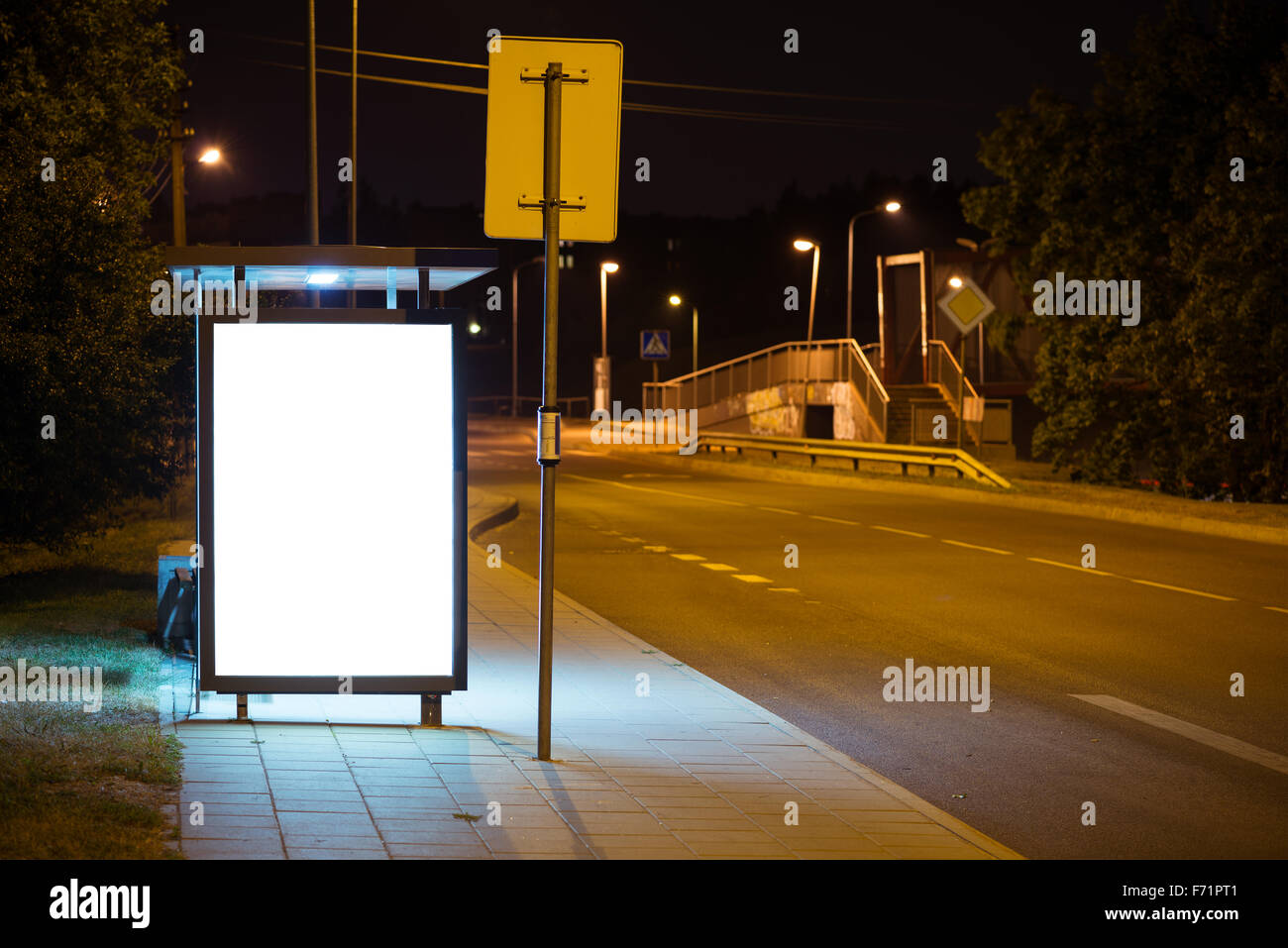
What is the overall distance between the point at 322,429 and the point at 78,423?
4492 millimetres

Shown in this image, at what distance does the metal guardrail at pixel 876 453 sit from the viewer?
30359 mm

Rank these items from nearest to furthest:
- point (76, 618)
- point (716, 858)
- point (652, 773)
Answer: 1. point (716, 858)
2. point (652, 773)
3. point (76, 618)

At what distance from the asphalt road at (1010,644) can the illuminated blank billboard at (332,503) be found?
2515mm

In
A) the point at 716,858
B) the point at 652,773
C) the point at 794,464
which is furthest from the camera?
the point at 794,464

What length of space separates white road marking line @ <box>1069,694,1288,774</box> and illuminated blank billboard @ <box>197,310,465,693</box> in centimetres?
415

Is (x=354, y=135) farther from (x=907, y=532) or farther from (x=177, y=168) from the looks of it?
(x=907, y=532)

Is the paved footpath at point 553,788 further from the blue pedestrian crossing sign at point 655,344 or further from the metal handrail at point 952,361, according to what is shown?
the blue pedestrian crossing sign at point 655,344

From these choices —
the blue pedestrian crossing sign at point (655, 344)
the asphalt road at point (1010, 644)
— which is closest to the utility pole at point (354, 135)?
the asphalt road at point (1010, 644)

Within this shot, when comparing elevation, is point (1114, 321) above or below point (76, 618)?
above

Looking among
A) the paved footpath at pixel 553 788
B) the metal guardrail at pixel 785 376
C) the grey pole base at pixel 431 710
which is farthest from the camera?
the metal guardrail at pixel 785 376

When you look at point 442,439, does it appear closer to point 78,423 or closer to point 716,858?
point 716,858

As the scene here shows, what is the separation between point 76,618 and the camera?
10500 millimetres

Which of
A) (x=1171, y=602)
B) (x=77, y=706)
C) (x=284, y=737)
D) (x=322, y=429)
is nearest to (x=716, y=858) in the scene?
(x=284, y=737)

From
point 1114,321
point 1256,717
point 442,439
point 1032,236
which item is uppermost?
point 1032,236
